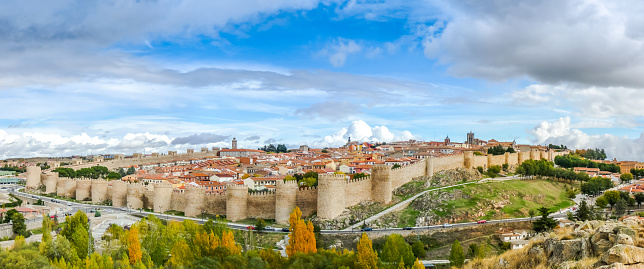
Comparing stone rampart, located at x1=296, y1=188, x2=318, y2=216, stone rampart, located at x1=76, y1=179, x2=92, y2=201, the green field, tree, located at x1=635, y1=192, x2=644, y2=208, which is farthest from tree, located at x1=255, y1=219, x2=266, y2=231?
tree, located at x1=635, y1=192, x2=644, y2=208

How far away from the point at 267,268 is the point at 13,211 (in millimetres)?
24844

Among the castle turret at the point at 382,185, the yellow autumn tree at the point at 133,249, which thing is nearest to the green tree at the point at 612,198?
the castle turret at the point at 382,185

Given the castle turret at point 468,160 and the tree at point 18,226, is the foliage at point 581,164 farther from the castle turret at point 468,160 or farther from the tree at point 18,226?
the tree at point 18,226

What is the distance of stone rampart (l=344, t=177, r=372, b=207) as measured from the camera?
33594mm

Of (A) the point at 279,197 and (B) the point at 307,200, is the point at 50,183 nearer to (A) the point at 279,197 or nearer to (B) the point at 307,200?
(A) the point at 279,197

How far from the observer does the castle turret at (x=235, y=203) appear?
110ft

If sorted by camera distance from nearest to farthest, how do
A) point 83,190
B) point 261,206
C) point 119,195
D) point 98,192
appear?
point 261,206 < point 119,195 < point 98,192 < point 83,190

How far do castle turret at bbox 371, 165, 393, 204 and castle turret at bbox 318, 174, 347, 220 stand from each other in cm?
391

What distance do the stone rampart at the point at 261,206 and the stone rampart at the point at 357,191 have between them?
518 cm

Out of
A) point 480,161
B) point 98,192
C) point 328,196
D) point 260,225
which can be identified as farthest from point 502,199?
point 98,192

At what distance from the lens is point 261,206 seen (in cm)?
3372

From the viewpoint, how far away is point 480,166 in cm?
4956

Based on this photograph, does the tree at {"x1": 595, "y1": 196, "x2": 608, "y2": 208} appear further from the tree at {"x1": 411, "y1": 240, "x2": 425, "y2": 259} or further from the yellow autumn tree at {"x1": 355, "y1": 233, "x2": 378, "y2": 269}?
the yellow autumn tree at {"x1": 355, "y1": 233, "x2": 378, "y2": 269}

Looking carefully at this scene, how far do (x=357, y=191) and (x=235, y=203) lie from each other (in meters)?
8.64
